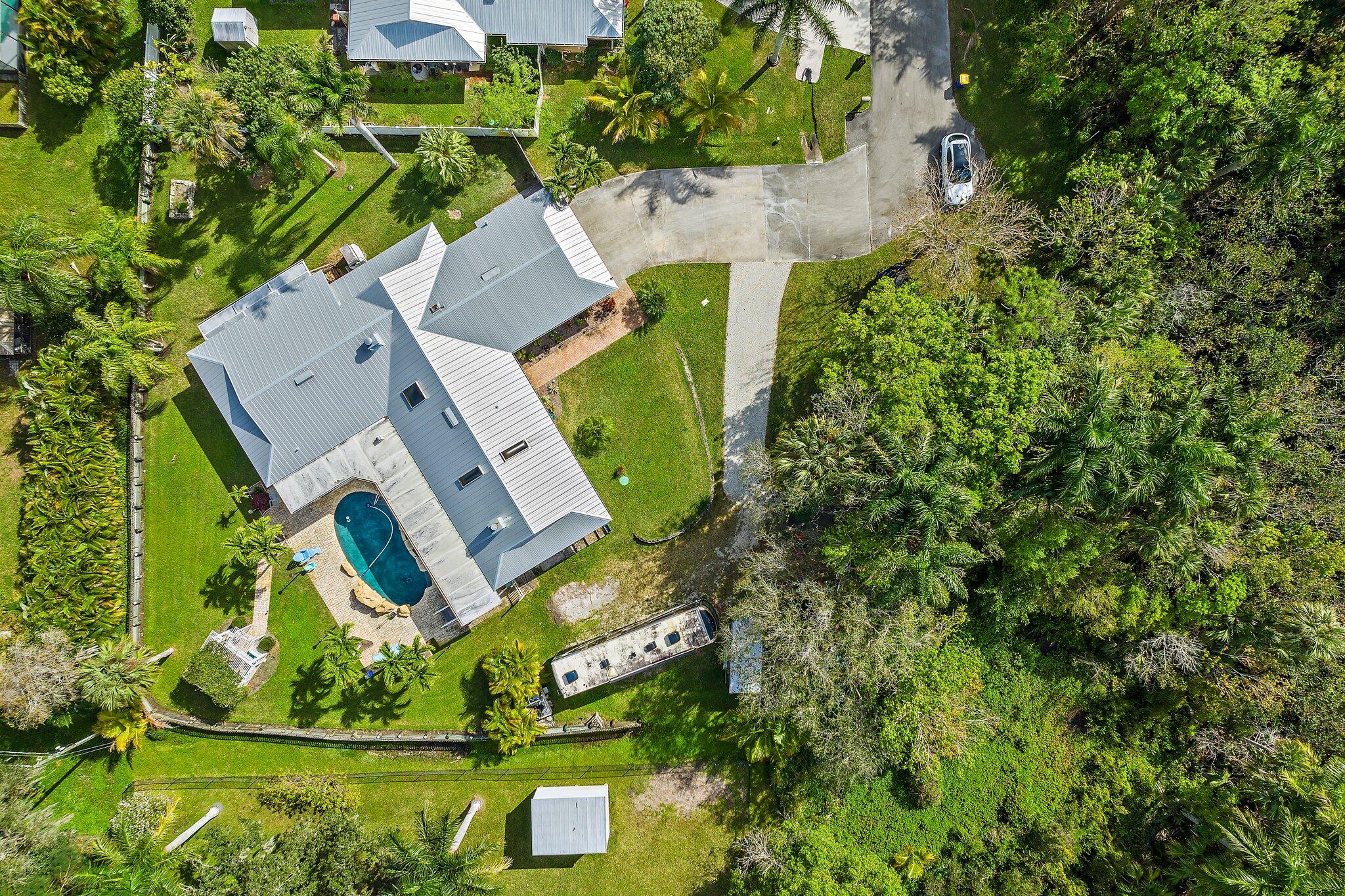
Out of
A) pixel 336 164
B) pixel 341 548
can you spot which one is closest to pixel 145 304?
pixel 336 164

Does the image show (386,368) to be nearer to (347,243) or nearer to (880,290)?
(347,243)

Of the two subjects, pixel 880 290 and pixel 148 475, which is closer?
pixel 880 290

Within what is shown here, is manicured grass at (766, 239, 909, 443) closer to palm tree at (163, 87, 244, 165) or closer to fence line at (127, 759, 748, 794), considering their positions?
fence line at (127, 759, 748, 794)

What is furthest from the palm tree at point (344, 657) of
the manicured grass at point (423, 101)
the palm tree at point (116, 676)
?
the manicured grass at point (423, 101)

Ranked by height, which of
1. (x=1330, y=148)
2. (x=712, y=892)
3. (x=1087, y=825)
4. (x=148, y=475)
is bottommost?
(x=1087, y=825)

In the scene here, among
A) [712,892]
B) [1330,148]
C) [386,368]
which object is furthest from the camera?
[712,892]
